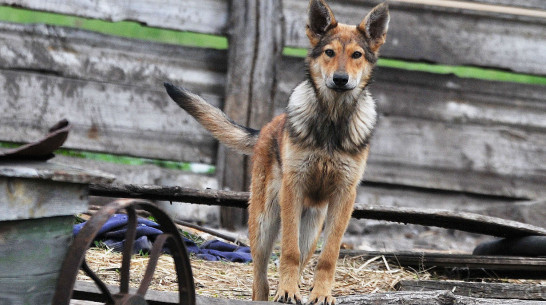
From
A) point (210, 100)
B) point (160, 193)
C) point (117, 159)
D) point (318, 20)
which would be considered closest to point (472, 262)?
point (318, 20)

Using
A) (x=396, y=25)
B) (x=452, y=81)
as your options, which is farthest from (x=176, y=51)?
(x=452, y=81)

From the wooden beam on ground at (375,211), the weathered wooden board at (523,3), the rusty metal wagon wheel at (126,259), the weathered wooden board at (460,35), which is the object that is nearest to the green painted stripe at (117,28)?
the weathered wooden board at (460,35)

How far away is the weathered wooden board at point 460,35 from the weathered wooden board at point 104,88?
1.55m

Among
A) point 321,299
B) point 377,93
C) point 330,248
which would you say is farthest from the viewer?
point 377,93

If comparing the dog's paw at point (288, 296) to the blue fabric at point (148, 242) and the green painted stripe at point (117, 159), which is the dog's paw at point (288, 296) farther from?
the green painted stripe at point (117, 159)

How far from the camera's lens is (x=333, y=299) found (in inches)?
172

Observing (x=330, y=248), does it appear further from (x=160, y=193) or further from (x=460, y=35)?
(x=460, y=35)

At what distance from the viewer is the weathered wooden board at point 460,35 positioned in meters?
7.18

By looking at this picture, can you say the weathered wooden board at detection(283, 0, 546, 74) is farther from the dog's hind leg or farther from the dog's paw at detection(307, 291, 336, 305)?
the dog's paw at detection(307, 291, 336, 305)

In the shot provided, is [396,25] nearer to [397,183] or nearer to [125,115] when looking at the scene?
[397,183]

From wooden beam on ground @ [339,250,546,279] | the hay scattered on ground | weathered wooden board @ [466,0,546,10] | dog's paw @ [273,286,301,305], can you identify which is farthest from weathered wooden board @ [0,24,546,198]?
dog's paw @ [273,286,301,305]

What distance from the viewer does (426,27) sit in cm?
724

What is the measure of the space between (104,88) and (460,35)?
3287mm

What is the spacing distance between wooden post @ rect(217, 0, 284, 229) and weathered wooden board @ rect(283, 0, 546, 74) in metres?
0.69
